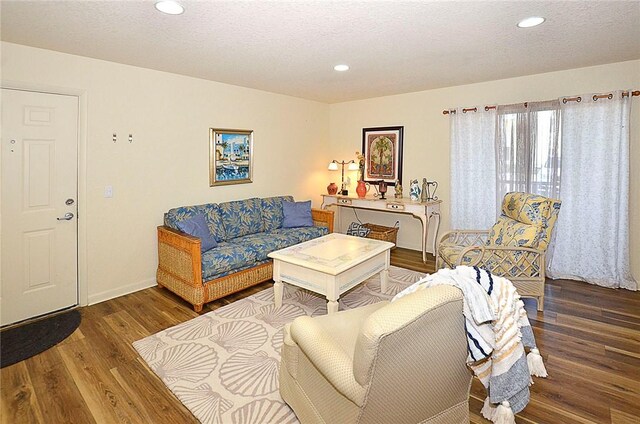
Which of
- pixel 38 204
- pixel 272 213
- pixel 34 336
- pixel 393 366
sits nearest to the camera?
pixel 393 366

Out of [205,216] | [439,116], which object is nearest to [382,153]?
[439,116]

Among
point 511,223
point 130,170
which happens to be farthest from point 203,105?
point 511,223

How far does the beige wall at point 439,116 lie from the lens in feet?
12.2

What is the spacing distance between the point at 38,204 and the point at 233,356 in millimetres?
2269

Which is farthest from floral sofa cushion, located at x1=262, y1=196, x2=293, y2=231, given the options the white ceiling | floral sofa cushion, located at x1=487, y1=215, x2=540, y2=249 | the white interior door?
floral sofa cushion, located at x1=487, y1=215, x2=540, y2=249

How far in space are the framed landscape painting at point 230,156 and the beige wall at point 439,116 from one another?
194 centimetres

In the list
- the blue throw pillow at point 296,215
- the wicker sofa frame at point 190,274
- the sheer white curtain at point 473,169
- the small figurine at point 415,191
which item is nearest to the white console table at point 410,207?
the small figurine at point 415,191

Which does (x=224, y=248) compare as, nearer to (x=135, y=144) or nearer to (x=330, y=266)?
(x=330, y=266)

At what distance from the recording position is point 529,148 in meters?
4.16

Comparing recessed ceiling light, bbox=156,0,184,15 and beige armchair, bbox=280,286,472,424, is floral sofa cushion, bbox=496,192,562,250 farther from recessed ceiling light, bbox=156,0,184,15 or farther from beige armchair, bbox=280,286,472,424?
recessed ceiling light, bbox=156,0,184,15

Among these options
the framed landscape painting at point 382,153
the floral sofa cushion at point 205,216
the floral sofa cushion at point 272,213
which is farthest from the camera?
the framed landscape painting at point 382,153

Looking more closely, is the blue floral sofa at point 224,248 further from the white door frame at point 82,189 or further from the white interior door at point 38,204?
the white interior door at point 38,204

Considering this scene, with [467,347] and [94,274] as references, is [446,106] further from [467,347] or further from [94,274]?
[94,274]

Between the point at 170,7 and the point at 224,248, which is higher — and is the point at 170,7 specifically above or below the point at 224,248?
above
